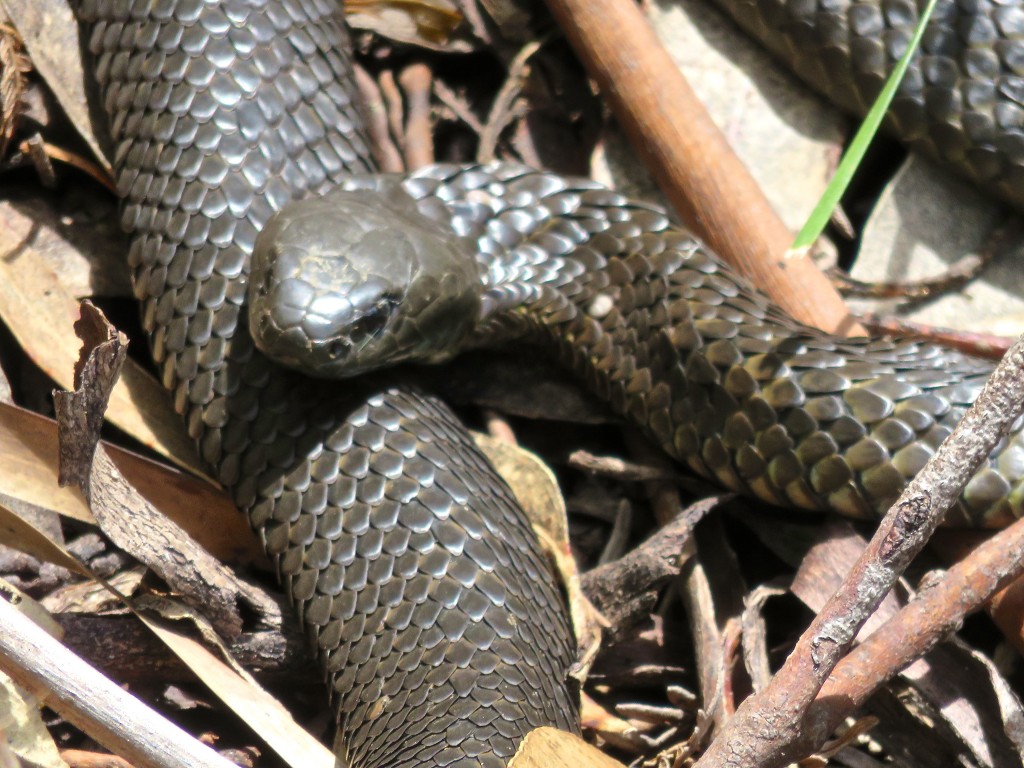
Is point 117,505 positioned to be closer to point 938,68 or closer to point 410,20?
point 410,20

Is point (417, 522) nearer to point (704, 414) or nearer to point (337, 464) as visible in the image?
point (337, 464)

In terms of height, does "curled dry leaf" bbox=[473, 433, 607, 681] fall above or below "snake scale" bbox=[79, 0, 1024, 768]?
below

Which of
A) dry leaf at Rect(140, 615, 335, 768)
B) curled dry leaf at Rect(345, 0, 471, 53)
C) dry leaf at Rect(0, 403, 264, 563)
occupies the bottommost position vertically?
dry leaf at Rect(140, 615, 335, 768)

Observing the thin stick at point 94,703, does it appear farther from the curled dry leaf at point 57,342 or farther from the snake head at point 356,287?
the curled dry leaf at point 57,342

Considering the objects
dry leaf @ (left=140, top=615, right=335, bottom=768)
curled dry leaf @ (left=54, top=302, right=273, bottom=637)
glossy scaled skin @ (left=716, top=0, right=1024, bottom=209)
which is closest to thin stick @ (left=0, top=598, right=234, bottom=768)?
curled dry leaf @ (left=54, top=302, right=273, bottom=637)

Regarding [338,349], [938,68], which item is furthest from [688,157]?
[338,349]

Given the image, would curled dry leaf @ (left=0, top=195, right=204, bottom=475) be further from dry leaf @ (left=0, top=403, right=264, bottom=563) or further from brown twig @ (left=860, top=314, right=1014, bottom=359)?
brown twig @ (left=860, top=314, right=1014, bottom=359)
